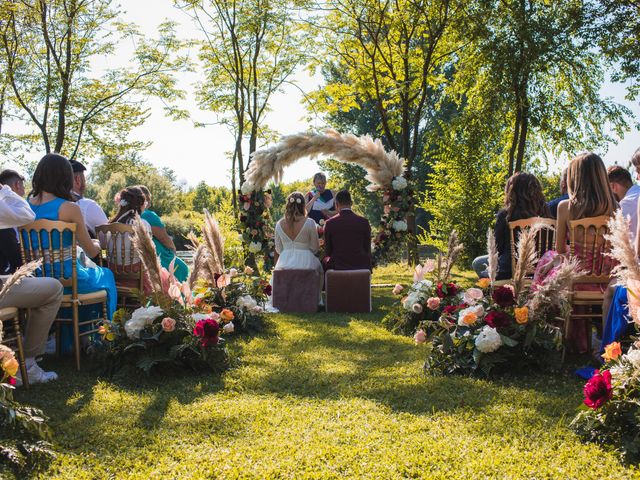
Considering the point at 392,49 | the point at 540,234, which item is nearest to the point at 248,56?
the point at 392,49

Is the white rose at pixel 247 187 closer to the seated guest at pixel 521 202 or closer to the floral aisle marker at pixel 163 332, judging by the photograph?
the seated guest at pixel 521 202

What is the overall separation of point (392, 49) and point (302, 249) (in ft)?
26.3

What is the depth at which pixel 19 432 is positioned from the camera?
3219 mm

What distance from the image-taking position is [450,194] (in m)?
16.0

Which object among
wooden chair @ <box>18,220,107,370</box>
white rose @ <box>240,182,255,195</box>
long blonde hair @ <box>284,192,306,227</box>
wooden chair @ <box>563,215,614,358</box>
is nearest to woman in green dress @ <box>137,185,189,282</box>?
long blonde hair @ <box>284,192,306,227</box>

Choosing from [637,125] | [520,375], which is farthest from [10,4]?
[637,125]

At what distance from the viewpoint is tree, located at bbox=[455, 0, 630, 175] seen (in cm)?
1381

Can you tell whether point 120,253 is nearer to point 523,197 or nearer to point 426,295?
point 426,295

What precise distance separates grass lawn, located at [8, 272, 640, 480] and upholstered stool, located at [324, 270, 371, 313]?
276 centimetres

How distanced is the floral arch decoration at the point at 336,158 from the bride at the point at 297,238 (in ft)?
5.57

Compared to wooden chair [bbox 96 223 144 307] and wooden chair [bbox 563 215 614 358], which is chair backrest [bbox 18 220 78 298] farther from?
wooden chair [bbox 563 215 614 358]

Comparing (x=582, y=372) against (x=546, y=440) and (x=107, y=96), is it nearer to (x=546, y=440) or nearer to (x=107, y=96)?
(x=546, y=440)

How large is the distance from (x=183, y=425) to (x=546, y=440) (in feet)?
6.94

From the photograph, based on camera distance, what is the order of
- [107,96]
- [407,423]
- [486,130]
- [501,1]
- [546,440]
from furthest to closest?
[107,96]
[486,130]
[501,1]
[407,423]
[546,440]
